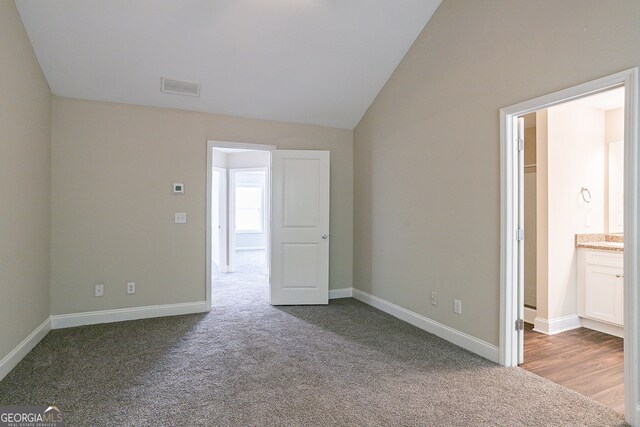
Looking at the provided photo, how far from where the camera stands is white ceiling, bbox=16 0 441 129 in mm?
2984

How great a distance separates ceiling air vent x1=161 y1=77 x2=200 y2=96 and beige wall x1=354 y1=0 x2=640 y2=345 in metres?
2.22

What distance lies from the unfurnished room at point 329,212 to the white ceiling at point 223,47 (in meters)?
0.02

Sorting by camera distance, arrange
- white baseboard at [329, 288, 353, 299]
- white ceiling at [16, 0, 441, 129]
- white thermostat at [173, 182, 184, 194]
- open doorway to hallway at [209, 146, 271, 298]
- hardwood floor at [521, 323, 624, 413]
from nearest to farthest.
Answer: hardwood floor at [521, 323, 624, 413]
white ceiling at [16, 0, 441, 129]
white thermostat at [173, 182, 184, 194]
white baseboard at [329, 288, 353, 299]
open doorway to hallway at [209, 146, 271, 298]

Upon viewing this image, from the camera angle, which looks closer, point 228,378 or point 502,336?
point 228,378

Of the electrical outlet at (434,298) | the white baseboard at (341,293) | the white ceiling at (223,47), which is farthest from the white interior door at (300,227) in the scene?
the electrical outlet at (434,298)

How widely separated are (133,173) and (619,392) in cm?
479

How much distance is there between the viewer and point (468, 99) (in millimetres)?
3041

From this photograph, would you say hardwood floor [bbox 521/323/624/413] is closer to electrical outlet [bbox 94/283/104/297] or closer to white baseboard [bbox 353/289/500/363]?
white baseboard [bbox 353/289/500/363]

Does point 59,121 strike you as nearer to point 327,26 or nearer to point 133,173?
point 133,173

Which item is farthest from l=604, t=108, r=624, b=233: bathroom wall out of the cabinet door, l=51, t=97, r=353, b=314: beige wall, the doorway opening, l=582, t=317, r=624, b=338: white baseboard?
l=51, t=97, r=353, b=314: beige wall

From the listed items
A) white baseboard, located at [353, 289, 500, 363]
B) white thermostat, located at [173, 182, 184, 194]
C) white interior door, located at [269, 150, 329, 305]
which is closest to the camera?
white baseboard, located at [353, 289, 500, 363]

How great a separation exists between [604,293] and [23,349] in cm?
543

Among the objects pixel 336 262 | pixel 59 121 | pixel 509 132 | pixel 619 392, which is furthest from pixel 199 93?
pixel 619 392

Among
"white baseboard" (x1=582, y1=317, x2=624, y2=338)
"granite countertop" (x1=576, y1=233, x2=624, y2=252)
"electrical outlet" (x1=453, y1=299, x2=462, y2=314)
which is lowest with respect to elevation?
"white baseboard" (x1=582, y1=317, x2=624, y2=338)
